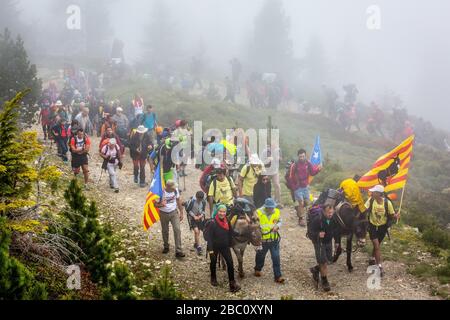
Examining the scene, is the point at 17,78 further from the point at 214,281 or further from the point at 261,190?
the point at 214,281

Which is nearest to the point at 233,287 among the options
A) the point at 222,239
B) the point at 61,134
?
the point at 222,239

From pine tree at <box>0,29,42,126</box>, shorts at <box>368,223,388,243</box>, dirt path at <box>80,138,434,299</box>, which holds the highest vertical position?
pine tree at <box>0,29,42,126</box>

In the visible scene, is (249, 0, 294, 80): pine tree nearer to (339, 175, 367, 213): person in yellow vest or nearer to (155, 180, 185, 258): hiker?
(339, 175, 367, 213): person in yellow vest

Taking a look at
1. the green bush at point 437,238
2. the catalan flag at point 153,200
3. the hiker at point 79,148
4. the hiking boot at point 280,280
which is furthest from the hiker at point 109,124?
the green bush at point 437,238

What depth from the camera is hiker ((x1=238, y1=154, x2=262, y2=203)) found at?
1266 cm

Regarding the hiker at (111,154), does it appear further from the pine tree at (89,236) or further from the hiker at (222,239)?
the hiker at (222,239)

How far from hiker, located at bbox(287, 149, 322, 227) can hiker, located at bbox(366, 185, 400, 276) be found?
3.01 metres

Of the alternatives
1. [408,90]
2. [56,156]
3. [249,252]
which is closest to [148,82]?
[56,156]

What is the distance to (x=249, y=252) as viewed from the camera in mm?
11852

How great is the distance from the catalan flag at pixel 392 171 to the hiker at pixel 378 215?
5.26 feet

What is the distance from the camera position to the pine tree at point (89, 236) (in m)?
8.77

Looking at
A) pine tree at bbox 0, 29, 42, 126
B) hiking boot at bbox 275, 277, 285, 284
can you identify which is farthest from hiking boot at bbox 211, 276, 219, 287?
pine tree at bbox 0, 29, 42, 126
